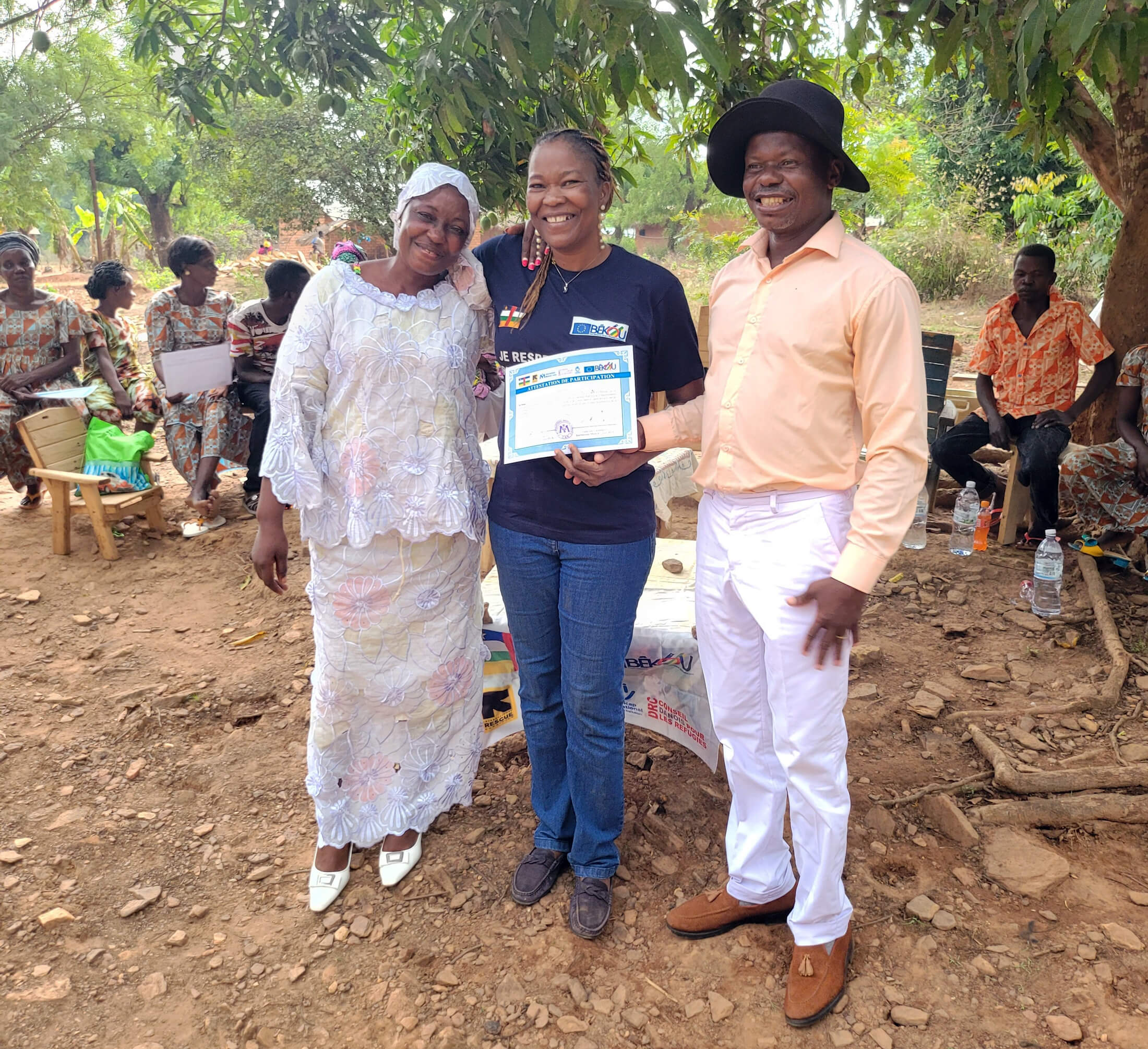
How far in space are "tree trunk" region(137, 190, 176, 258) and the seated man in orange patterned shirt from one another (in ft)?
92.6

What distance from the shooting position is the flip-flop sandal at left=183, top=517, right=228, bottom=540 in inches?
237

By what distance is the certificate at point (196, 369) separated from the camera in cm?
568

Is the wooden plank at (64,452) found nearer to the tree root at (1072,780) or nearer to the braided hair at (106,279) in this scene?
the braided hair at (106,279)

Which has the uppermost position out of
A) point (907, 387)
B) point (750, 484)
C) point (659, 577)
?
point (907, 387)

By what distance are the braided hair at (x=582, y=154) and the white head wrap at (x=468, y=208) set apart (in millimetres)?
179

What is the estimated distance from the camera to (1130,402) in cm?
500

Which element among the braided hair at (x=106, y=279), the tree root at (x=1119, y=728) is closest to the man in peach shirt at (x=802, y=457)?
the tree root at (x=1119, y=728)

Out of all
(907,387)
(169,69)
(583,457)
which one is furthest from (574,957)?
(169,69)

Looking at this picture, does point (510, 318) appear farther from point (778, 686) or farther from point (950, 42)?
point (950, 42)

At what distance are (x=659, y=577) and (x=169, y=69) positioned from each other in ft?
8.80

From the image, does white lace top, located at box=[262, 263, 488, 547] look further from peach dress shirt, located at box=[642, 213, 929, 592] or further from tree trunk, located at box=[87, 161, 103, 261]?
tree trunk, located at box=[87, 161, 103, 261]

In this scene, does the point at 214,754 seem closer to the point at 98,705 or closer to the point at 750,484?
the point at 98,705

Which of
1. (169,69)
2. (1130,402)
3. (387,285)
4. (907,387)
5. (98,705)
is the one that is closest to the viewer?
(907,387)

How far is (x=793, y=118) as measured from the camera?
1878mm
